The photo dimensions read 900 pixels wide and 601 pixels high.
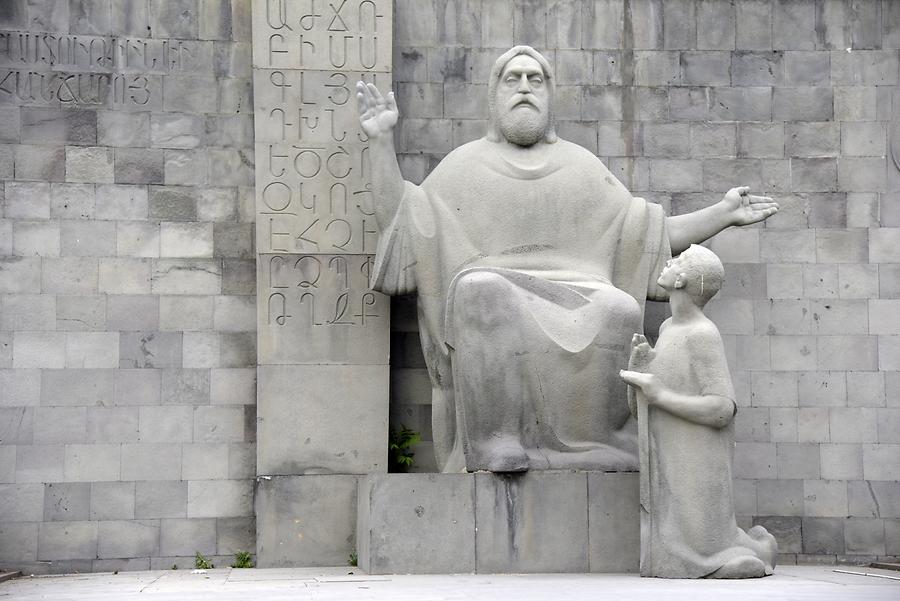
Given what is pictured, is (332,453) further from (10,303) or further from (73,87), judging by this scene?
(73,87)

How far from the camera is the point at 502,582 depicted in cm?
1059

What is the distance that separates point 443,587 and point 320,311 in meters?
3.37

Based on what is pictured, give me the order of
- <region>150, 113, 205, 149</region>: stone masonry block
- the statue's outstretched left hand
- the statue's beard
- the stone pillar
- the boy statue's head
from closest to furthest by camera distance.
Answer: the boy statue's head, the statue's beard, the stone pillar, the statue's outstretched left hand, <region>150, 113, 205, 149</region>: stone masonry block

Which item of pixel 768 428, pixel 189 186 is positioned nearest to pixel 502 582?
pixel 768 428

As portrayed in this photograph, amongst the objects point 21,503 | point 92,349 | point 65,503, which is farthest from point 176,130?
point 21,503

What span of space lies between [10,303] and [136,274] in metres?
1.06

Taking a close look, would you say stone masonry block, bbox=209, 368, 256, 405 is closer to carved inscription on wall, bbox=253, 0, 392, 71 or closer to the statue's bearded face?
carved inscription on wall, bbox=253, 0, 392, 71

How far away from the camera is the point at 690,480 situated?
34.6ft

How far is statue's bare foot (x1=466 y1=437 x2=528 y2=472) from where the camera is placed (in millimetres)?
11305

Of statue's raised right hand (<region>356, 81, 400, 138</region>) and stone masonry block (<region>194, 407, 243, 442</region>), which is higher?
statue's raised right hand (<region>356, 81, 400, 138</region>)

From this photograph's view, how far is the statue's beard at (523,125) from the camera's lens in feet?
41.0

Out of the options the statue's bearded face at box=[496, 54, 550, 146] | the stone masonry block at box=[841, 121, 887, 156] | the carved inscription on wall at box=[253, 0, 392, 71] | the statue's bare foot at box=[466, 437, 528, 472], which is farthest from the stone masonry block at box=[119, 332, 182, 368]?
the stone masonry block at box=[841, 121, 887, 156]

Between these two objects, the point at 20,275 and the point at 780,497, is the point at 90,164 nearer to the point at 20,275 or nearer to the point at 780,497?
the point at 20,275

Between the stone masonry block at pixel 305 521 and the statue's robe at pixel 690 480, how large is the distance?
2993mm
